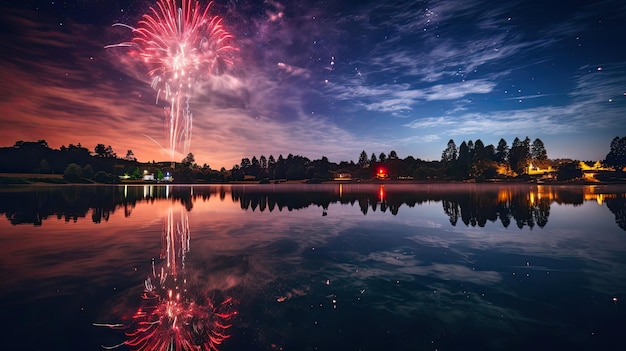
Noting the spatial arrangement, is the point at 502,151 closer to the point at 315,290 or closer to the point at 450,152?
the point at 450,152

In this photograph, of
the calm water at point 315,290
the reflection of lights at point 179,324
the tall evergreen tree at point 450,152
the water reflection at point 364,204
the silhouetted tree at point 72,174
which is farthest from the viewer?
the tall evergreen tree at point 450,152

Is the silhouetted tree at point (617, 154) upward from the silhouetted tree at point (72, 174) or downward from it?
upward

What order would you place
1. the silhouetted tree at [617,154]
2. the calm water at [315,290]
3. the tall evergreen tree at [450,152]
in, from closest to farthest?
1. the calm water at [315,290]
2. the silhouetted tree at [617,154]
3. the tall evergreen tree at [450,152]

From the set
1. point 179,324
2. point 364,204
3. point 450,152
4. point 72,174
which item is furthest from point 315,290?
point 450,152

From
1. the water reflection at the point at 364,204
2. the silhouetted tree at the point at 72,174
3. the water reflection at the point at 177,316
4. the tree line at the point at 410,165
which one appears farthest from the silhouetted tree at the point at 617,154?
the silhouetted tree at the point at 72,174

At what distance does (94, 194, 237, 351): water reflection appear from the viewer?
6297 millimetres

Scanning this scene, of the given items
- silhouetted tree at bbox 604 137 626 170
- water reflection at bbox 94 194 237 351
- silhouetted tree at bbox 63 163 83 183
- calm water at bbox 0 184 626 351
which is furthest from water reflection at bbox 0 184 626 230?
silhouetted tree at bbox 604 137 626 170

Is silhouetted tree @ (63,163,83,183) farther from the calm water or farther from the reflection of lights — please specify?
the reflection of lights

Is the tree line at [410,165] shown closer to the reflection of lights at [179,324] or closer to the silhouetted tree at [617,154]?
the silhouetted tree at [617,154]

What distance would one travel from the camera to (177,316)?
7.36 m

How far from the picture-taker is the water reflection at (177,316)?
6.30 meters

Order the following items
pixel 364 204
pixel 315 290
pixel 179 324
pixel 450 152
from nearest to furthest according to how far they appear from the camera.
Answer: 1. pixel 179 324
2. pixel 315 290
3. pixel 364 204
4. pixel 450 152

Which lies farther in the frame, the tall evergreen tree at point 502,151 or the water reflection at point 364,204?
the tall evergreen tree at point 502,151

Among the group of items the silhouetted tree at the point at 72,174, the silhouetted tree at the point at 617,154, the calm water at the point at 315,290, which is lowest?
the calm water at the point at 315,290
